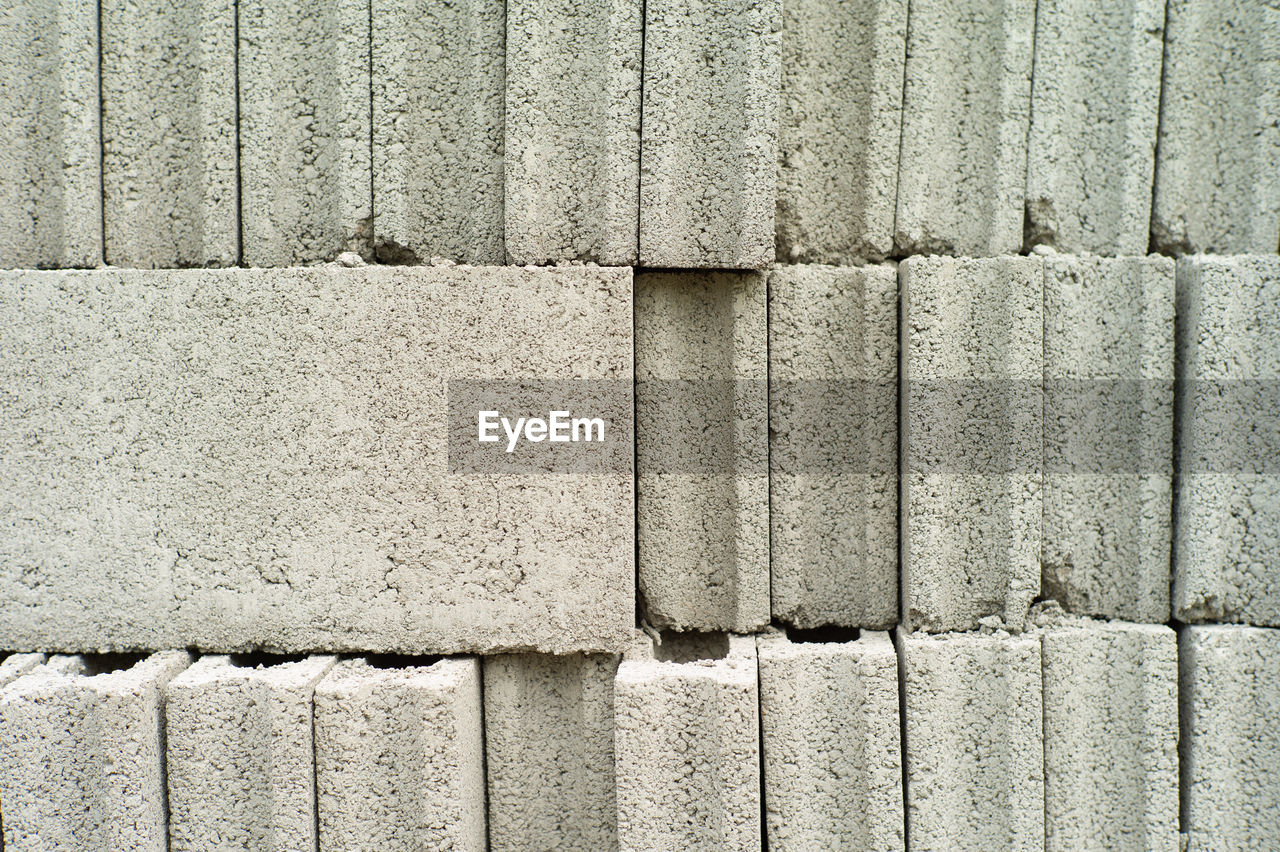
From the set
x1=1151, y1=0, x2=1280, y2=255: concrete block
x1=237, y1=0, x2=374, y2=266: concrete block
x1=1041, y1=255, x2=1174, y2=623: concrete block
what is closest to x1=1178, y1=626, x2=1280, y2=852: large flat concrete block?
x1=1041, y1=255, x2=1174, y2=623: concrete block

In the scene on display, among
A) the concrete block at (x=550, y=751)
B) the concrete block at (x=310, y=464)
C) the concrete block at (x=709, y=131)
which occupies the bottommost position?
the concrete block at (x=550, y=751)

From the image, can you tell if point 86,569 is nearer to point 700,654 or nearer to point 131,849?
point 131,849

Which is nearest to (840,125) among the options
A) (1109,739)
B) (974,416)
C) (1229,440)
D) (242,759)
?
(974,416)

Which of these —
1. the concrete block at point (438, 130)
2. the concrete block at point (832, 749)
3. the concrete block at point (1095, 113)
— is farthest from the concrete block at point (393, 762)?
the concrete block at point (1095, 113)

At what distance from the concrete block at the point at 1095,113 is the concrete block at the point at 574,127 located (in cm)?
95

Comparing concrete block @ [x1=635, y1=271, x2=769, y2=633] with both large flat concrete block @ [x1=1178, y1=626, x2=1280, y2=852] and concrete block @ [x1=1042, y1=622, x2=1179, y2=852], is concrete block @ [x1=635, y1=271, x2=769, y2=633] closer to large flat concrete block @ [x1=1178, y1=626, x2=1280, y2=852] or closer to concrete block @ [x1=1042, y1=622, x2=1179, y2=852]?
concrete block @ [x1=1042, y1=622, x2=1179, y2=852]

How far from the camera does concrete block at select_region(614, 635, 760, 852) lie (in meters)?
1.61

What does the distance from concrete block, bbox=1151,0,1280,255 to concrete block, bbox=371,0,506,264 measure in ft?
5.14

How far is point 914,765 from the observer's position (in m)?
1.69

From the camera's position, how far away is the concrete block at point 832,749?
5.51ft

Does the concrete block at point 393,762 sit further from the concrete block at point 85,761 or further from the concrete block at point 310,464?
the concrete block at point 85,761

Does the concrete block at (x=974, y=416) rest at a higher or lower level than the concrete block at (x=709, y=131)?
lower

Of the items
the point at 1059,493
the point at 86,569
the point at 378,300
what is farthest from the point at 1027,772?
the point at 86,569

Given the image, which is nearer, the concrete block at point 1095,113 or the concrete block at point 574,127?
the concrete block at point 574,127
